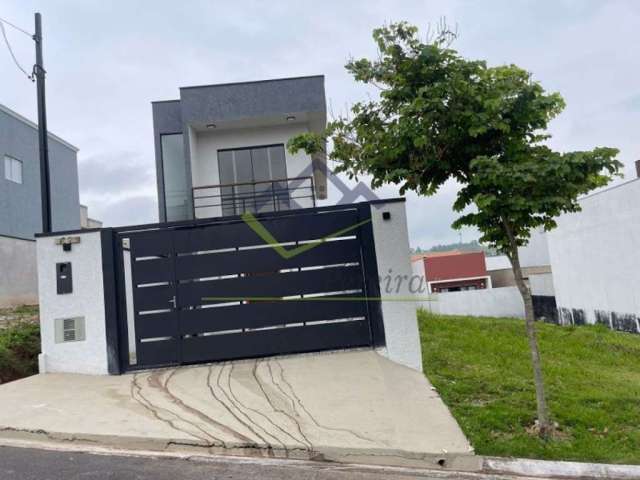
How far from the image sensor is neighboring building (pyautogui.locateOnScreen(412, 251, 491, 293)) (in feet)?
116

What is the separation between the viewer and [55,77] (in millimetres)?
9219

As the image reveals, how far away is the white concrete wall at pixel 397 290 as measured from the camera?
264 inches

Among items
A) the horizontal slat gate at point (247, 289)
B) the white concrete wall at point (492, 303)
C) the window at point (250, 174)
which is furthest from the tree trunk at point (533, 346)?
the white concrete wall at point (492, 303)

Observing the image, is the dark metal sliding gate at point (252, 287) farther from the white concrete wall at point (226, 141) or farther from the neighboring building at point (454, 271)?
the neighboring building at point (454, 271)

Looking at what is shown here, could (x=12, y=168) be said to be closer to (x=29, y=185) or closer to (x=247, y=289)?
(x=29, y=185)

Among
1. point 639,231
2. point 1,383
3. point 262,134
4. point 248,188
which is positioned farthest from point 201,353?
point 639,231

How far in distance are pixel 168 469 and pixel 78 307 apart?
155 inches

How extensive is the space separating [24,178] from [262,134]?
1393cm

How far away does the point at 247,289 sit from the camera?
698cm

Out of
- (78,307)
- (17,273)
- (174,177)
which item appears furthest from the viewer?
(17,273)

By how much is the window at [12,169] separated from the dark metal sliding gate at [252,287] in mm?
16329

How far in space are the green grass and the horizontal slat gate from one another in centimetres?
170

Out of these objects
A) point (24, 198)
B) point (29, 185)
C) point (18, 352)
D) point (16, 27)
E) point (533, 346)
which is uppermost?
point (29, 185)

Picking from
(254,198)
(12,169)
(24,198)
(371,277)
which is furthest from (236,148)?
(24,198)
